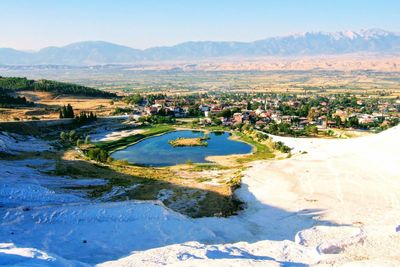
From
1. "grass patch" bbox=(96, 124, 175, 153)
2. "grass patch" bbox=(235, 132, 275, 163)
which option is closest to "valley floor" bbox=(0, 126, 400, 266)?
"grass patch" bbox=(235, 132, 275, 163)

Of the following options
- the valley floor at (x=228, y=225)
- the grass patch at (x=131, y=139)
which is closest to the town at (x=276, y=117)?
the grass patch at (x=131, y=139)

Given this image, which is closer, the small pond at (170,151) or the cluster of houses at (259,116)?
the small pond at (170,151)

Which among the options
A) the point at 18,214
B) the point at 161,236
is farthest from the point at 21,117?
the point at 161,236

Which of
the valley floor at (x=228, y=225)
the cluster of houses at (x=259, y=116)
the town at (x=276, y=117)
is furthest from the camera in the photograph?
the cluster of houses at (x=259, y=116)

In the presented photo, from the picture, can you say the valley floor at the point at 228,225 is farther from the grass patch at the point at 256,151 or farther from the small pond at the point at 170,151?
the small pond at the point at 170,151

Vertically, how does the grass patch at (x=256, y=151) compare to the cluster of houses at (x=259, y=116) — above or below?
below

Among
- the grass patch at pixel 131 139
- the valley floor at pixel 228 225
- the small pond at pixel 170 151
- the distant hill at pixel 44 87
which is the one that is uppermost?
the distant hill at pixel 44 87

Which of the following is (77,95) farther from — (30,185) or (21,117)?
(30,185)

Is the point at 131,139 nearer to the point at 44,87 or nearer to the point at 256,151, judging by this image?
the point at 256,151

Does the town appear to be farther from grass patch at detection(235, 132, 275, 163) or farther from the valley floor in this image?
the valley floor
